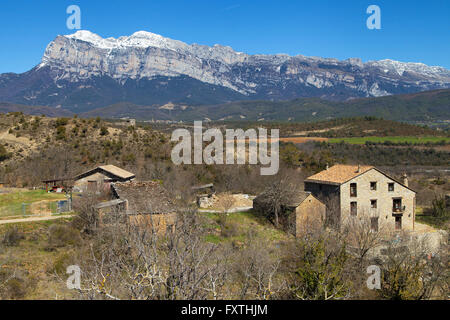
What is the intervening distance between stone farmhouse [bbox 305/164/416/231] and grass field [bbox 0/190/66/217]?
77.0 feet

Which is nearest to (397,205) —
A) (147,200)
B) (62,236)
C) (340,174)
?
(340,174)

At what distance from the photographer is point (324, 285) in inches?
632

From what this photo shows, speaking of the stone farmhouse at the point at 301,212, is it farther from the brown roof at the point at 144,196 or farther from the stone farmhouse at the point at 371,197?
the brown roof at the point at 144,196

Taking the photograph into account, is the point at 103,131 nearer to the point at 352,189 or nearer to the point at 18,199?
the point at 18,199

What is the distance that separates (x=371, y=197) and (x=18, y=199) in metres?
30.3

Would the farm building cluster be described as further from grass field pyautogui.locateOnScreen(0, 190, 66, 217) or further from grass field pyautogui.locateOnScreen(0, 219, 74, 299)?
grass field pyautogui.locateOnScreen(0, 219, 74, 299)

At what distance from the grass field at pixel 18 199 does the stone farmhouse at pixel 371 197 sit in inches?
924

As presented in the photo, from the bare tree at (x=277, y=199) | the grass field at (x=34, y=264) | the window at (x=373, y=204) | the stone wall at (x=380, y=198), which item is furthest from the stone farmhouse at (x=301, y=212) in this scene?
the grass field at (x=34, y=264)

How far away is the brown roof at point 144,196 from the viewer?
27.2m

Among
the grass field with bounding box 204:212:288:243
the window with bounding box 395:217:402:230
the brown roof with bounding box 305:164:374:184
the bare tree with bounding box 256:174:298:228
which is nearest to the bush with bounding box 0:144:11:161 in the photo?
the grass field with bounding box 204:212:288:243

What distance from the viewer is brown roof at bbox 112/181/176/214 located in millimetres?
27172
